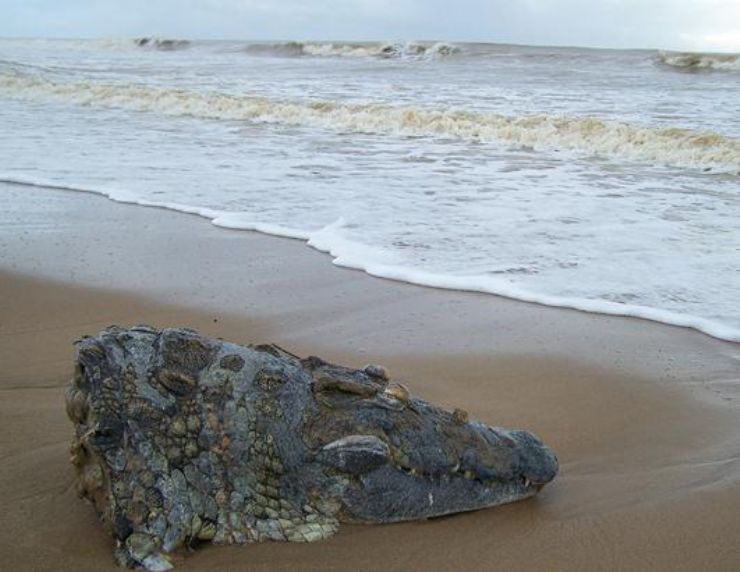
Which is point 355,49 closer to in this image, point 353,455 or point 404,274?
point 404,274

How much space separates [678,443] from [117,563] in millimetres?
2256

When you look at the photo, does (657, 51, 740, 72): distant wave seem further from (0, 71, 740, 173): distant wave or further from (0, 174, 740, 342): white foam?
(0, 174, 740, 342): white foam

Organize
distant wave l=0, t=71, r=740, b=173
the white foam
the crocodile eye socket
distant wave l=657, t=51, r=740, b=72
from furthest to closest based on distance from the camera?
distant wave l=657, t=51, r=740, b=72 < distant wave l=0, t=71, r=740, b=173 < the white foam < the crocodile eye socket

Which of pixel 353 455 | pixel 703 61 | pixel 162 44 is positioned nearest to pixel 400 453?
pixel 353 455

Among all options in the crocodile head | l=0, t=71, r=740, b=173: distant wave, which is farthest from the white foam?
l=0, t=71, r=740, b=173: distant wave

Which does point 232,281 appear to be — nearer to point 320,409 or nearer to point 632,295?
point 632,295

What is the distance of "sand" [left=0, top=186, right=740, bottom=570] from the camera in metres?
2.51

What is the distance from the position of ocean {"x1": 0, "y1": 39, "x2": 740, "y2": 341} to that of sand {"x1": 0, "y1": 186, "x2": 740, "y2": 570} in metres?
0.49

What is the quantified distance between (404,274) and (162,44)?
51.6m

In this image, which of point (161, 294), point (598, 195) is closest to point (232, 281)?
point (161, 294)

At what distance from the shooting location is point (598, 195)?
333 inches

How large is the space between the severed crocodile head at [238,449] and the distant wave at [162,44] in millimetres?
51279

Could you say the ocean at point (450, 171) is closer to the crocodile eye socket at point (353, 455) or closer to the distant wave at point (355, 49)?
the crocodile eye socket at point (353, 455)

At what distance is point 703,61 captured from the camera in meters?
30.0
